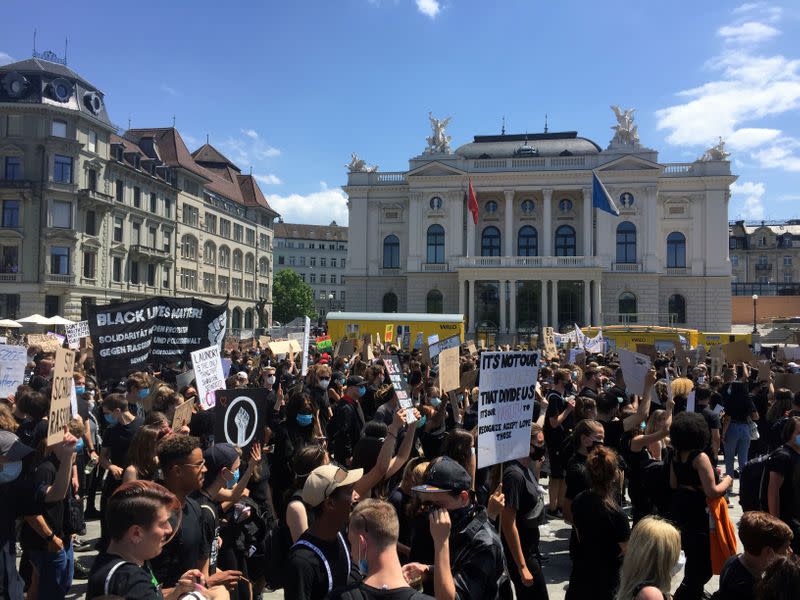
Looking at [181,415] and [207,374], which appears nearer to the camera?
[181,415]

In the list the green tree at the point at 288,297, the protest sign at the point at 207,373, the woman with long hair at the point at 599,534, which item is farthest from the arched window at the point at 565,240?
the woman with long hair at the point at 599,534

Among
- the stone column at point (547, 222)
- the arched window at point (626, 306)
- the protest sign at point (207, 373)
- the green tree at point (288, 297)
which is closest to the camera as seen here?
the protest sign at point (207, 373)

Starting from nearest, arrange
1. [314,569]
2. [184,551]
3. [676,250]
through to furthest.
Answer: [314,569] < [184,551] < [676,250]

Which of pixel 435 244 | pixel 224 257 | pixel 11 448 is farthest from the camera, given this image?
pixel 224 257

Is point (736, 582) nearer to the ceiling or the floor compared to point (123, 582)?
nearer to the floor

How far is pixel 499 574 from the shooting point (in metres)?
3.50

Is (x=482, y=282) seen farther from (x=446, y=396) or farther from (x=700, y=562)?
(x=700, y=562)

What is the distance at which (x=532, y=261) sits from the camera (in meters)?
50.3

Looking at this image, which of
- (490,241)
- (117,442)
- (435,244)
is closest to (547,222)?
(490,241)

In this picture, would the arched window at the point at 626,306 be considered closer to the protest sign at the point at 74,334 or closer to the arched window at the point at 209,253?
the arched window at the point at 209,253

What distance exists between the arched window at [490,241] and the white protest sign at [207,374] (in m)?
47.6

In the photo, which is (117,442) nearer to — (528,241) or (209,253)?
(528,241)

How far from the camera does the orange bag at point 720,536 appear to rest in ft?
15.3

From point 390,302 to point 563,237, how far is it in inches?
620
